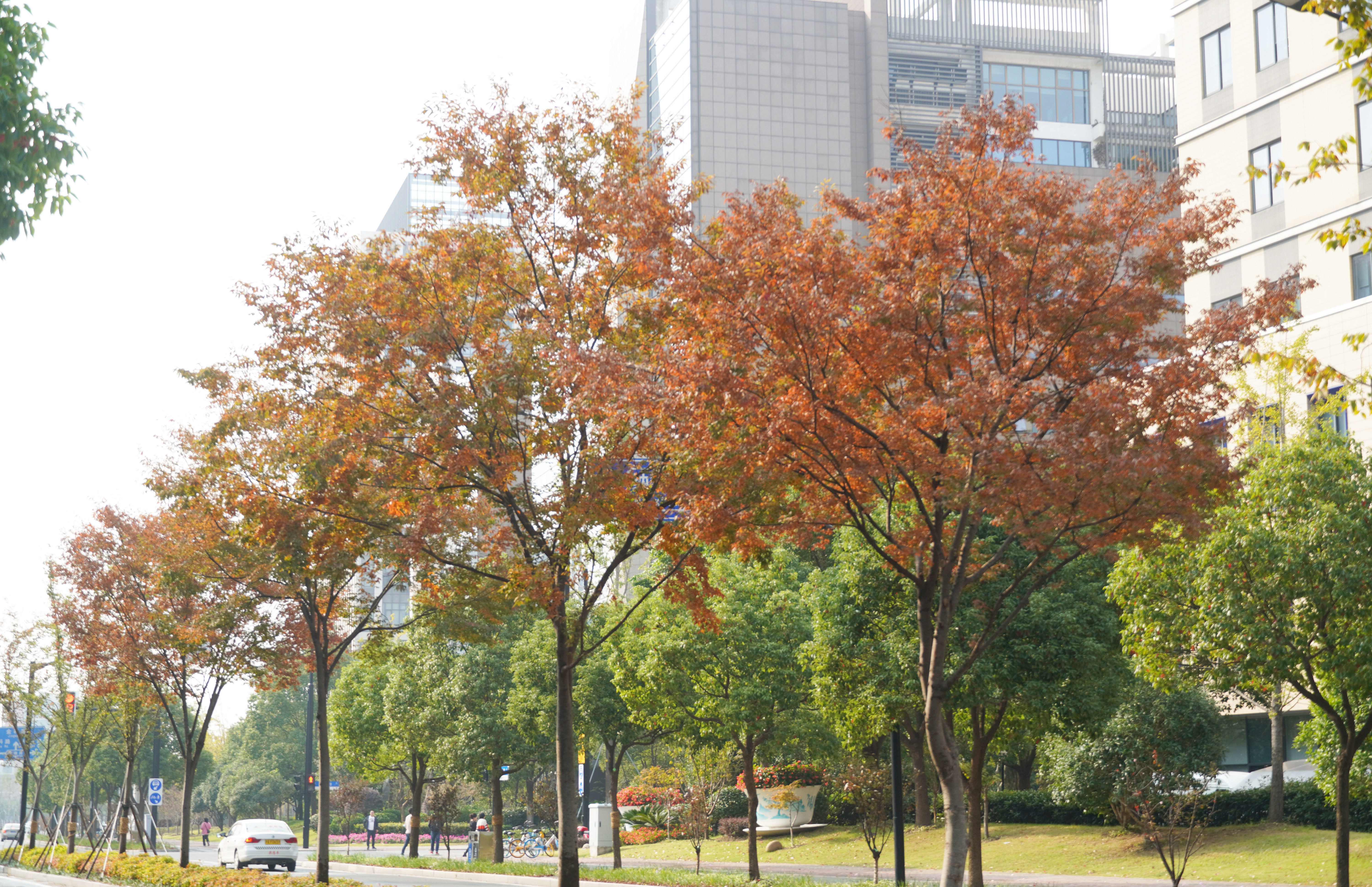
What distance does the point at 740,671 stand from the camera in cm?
2988

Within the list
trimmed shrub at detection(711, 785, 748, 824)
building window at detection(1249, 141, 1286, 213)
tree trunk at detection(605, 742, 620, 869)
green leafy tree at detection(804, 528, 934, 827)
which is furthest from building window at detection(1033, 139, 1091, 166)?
green leafy tree at detection(804, 528, 934, 827)

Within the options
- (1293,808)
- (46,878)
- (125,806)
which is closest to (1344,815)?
(1293,808)

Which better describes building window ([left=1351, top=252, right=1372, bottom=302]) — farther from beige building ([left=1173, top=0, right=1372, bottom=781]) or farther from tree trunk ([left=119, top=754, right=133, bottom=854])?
tree trunk ([left=119, top=754, right=133, bottom=854])

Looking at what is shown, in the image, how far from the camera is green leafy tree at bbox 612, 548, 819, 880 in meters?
29.4

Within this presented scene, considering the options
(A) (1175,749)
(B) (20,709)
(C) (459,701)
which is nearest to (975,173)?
(A) (1175,749)

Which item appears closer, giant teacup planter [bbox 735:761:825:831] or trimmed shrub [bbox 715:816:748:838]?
giant teacup planter [bbox 735:761:825:831]

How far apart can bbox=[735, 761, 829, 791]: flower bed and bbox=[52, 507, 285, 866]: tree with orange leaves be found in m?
18.9

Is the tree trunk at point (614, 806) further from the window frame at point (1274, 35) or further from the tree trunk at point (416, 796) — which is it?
the window frame at point (1274, 35)

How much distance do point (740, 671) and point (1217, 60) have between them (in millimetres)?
28080

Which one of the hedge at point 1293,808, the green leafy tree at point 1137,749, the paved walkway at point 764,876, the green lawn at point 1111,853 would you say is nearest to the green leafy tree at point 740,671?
the paved walkway at point 764,876

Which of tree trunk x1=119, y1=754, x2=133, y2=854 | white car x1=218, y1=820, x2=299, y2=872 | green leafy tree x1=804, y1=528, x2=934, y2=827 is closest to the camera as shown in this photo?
green leafy tree x1=804, y1=528, x2=934, y2=827

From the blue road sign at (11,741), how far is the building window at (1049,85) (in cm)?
7245

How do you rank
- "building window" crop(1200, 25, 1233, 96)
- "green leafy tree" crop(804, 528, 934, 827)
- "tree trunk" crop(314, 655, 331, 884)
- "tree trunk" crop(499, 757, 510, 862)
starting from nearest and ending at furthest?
"tree trunk" crop(314, 655, 331, 884) < "green leafy tree" crop(804, 528, 934, 827) < "tree trunk" crop(499, 757, 510, 862) < "building window" crop(1200, 25, 1233, 96)

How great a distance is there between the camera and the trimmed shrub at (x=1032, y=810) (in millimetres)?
34031
